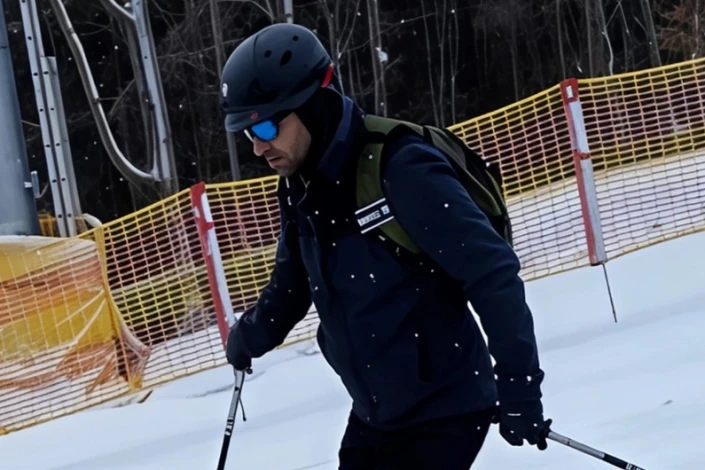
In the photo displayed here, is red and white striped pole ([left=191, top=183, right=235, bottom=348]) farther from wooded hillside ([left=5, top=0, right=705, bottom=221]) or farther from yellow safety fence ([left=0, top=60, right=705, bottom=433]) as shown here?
wooded hillside ([left=5, top=0, right=705, bottom=221])

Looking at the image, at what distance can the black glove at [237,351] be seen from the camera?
10.2ft

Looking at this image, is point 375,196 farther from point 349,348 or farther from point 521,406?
point 521,406

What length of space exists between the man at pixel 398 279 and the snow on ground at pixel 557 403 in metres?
2.04

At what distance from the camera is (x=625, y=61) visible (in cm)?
3241

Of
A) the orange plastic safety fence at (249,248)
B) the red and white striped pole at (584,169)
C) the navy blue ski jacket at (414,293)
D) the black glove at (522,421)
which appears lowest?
the orange plastic safety fence at (249,248)

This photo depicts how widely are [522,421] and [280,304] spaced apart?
92 centimetres

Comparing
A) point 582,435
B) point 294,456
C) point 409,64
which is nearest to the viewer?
point 582,435

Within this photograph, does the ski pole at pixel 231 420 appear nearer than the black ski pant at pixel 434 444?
No

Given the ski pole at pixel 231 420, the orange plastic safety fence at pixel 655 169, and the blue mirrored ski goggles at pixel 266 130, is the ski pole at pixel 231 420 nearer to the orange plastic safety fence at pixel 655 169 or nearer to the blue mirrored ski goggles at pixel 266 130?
the blue mirrored ski goggles at pixel 266 130

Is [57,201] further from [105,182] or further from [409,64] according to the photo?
[409,64]

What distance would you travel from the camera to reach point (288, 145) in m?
2.41

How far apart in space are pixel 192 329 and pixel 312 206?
538cm

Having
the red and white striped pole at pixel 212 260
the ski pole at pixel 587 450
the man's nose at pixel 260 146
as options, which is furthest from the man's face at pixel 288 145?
the red and white striped pole at pixel 212 260

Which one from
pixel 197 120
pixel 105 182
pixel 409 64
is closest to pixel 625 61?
pixel 409 64
